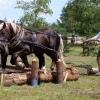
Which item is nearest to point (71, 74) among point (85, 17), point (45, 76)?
point (45, 76)

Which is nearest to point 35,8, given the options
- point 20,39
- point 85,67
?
point 85,67

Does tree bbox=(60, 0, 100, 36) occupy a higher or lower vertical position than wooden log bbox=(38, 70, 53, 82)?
higher

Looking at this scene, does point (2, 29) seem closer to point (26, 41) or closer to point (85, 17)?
point (26, 41)

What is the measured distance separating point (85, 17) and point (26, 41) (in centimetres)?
4053

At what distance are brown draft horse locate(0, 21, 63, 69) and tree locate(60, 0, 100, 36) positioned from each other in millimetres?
37305

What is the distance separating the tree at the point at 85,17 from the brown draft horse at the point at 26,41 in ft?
122

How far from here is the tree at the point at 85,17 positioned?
5319 cm

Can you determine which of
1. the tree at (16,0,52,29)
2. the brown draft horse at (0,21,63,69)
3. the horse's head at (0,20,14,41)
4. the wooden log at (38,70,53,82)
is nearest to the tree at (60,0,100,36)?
the tree at (16,0,52,29)

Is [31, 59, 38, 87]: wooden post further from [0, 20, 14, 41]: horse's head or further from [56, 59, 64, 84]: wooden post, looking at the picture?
[0, 20, 14, 41]: horse's head

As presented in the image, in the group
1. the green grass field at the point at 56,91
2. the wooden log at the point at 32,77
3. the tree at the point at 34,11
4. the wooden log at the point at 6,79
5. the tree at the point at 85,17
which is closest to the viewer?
the green grass field at the point at 56,91

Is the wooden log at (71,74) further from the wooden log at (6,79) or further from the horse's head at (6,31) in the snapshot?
the wooden log at (6,79)

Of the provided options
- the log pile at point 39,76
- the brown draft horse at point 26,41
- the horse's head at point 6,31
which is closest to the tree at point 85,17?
the brown draft horse at point 26,41

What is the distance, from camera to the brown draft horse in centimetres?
1345

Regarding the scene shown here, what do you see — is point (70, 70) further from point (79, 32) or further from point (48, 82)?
point (79, 32)
